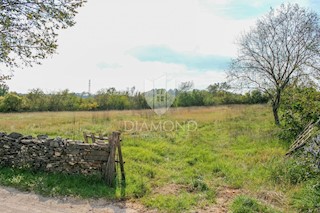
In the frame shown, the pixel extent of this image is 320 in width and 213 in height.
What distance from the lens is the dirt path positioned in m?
4.69

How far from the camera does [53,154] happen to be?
6355 millimetres

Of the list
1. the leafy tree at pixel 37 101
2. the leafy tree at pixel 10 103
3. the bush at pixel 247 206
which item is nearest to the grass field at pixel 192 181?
the bush at pixel 247 206

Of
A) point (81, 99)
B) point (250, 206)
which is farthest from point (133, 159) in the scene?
point (81, 99)

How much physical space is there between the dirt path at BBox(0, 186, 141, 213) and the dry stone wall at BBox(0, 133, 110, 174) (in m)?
1.06

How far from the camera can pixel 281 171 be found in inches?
257

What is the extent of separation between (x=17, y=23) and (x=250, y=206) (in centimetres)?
862

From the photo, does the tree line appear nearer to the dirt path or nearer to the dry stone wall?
the dry stone wall

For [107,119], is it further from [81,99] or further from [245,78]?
[81,99]

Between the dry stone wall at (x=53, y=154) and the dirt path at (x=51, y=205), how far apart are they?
3.49ft

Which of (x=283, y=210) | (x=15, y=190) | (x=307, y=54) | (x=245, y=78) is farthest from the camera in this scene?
(x=245, y=78)

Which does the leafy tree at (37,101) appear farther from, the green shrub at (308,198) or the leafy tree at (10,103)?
the green shrub at (308,198)

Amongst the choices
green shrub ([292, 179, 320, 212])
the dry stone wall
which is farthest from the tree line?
green shrub ([292, 179, 320, 212])

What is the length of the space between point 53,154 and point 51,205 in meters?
1.74

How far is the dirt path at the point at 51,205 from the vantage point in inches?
185
